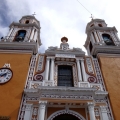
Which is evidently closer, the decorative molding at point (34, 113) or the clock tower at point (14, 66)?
the decorative molding at point (34, 113)

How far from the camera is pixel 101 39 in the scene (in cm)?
1473

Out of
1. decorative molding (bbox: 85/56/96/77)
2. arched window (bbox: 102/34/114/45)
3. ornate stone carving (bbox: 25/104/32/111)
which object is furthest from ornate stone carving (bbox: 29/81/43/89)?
arched window (bbox: 102/34/114/45)

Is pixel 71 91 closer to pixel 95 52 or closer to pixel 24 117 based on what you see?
pixel 24 117

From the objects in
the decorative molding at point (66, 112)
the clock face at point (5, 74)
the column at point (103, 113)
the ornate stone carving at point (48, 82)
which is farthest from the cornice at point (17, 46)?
the column at point (103, 113)

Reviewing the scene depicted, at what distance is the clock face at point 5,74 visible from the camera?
10218 mm

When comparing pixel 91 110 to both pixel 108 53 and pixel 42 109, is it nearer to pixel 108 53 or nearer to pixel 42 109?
pixel 42 109

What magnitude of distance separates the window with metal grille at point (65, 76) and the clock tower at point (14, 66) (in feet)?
7.23

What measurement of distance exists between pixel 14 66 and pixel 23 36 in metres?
4.55

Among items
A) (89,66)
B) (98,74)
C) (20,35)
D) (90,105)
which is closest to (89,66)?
(89,66)

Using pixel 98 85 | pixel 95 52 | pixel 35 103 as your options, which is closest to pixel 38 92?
pixel 35 103

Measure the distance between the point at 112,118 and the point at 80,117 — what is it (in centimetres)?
165

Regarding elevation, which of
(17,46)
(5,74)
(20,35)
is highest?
(20,35)

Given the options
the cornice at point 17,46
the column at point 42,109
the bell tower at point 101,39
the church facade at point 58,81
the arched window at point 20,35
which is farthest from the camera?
the arched window at point 20,35

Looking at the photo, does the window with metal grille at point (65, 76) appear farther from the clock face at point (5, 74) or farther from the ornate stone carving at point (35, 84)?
the clock face at point (5, 74)
